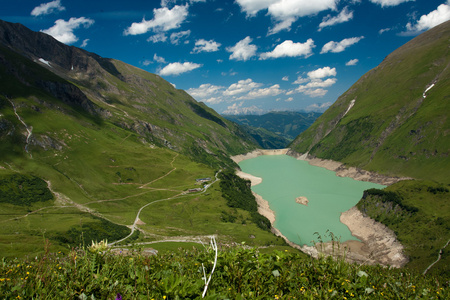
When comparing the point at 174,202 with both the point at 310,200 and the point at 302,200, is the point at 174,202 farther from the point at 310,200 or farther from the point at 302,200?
the point at 310,200

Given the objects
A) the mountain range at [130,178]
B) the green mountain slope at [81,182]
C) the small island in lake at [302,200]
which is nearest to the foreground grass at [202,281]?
the mountain range at [130,178]

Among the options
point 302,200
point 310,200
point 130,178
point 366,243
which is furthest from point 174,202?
point 366,243

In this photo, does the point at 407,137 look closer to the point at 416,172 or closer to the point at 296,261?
the point at 416,172

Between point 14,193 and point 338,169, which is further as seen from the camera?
point 338,169

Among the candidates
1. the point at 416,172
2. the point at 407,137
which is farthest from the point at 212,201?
the point at 407,137

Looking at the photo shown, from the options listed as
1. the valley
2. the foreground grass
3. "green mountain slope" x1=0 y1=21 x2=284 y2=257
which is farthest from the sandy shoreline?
the foreground grass

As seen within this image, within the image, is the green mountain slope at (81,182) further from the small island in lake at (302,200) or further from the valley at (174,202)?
the small island in lake at (302,200)
